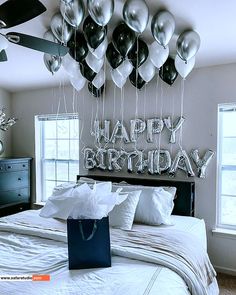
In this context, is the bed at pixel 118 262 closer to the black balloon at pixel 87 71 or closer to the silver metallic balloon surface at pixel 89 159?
the silver metallic balloon surface at pixel 89 159

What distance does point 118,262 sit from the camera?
1.71 meters

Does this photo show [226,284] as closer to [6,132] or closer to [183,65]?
[183,65]

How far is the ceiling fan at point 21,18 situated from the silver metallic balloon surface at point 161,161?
5.74ft

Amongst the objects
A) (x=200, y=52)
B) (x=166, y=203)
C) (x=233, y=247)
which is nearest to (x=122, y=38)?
(x=200, y=52)

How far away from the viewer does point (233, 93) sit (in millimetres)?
2834

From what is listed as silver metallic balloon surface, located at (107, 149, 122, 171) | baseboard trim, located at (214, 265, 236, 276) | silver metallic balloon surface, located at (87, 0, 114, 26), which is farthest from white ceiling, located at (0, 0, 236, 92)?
baseboard trim, located at (214, 265, 236, 276)

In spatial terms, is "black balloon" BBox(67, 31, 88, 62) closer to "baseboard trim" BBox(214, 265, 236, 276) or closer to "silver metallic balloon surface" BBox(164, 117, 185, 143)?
"silver metallic balloon surface" BBox(164, 117, 185, 143)

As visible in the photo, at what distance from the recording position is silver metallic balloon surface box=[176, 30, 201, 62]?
2230 millimetres

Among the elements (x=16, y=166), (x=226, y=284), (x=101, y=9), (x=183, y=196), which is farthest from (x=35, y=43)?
(x=226, y=284)

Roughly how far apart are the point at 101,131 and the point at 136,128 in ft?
1.69

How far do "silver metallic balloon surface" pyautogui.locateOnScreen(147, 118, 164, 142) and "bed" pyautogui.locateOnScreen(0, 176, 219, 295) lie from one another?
1153 mm

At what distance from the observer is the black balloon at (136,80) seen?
310 cm

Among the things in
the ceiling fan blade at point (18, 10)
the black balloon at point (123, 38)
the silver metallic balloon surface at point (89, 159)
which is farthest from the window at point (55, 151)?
the ceiling fan blade at point (18, 10)

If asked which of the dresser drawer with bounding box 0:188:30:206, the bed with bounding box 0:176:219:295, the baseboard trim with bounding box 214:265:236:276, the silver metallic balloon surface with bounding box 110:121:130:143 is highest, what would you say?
the silver metallic balloon surface with bounding box 110:121:130:143
